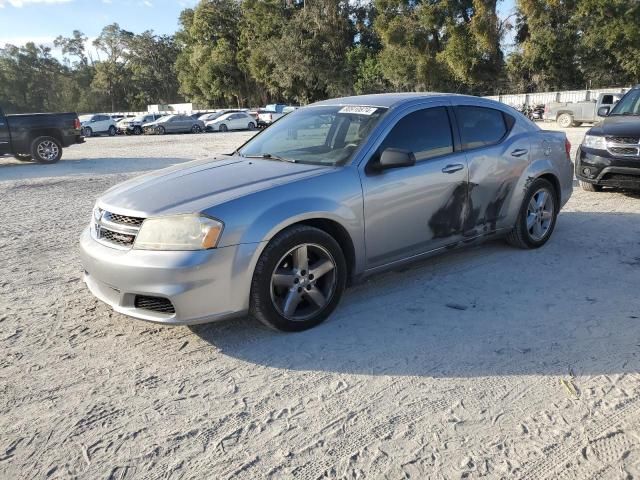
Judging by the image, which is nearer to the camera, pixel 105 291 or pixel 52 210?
pixel 105 291

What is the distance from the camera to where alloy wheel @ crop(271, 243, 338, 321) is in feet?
12.0

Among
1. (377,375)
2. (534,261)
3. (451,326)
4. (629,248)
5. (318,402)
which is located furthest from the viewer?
(629,248)

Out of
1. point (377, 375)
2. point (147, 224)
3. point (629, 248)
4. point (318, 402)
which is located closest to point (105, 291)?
point (147, 224)

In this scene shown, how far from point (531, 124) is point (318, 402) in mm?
4014

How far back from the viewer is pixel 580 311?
403 cm

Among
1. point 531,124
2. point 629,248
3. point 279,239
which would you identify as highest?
point 531,124

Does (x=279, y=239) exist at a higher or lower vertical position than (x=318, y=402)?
higher

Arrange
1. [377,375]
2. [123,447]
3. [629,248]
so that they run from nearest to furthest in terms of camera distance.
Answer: [123,447], [377,375], [629,248]

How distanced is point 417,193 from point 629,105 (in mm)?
6149

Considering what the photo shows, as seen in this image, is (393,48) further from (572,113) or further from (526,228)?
(526,228)

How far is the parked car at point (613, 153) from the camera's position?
7.36 metres

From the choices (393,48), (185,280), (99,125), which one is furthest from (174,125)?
(185,280)

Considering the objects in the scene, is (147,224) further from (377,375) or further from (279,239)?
(377,375)

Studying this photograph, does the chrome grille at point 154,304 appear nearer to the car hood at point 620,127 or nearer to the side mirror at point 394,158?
the side mirror at point 394,158
